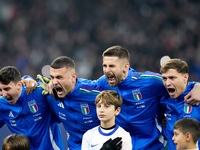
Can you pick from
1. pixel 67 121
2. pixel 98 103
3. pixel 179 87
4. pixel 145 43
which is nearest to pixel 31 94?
pixel 67 121

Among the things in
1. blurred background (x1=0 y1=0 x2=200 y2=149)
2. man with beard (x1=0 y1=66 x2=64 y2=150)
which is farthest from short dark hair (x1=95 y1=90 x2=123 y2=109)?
blurred background (x1=0 y1=0 x2=200 y2=149)

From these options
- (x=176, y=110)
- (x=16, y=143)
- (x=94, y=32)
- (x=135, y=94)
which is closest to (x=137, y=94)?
(x=135, y=94)

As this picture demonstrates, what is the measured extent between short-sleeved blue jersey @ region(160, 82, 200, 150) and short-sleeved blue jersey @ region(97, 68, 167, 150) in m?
0.16

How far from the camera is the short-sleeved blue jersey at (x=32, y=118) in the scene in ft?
14.8

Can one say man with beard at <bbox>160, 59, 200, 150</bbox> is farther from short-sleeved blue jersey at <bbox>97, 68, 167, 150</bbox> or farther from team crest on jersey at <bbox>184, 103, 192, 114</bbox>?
short-sleeved blue jersey at <bbox>97, 68, 167, 150</bbox>

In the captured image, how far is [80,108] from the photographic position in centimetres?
426

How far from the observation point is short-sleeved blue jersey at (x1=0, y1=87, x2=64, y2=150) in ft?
14.8

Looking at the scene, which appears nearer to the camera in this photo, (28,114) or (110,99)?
(110,99)

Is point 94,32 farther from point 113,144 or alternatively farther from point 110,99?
point 113,144

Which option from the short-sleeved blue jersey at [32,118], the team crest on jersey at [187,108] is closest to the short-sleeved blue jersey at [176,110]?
the team crest on jersey at [187,108]

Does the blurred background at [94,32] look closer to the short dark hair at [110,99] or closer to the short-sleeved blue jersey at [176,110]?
the short-sleeved blue jersey at [176,110]

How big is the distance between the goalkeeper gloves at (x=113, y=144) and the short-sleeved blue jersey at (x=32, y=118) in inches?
54.8

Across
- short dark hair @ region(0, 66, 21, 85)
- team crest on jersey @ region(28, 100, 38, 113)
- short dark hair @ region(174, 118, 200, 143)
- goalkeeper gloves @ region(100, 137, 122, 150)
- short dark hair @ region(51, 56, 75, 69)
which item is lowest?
goalkeeper gloves @ region(100, 137, 122, 150)

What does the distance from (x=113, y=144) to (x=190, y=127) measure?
0.77m
